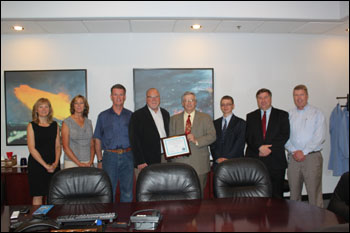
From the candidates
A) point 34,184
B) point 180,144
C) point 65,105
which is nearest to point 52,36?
point 65,105

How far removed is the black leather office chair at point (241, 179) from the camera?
2643 millimetres

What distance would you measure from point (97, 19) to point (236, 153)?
8.51 ft

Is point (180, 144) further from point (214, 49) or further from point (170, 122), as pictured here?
Result: point (214, 49)

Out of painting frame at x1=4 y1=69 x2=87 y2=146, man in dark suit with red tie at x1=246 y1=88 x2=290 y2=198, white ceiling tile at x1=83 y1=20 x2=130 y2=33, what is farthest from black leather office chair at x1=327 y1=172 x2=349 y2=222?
painting frame at x1=4 y1=69 x2=87 y2=146

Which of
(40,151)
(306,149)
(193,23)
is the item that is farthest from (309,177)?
(40,151)

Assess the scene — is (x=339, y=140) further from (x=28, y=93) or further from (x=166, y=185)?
(x=28, y=93)

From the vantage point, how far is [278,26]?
4645 mm

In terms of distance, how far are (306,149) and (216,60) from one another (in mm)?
2066

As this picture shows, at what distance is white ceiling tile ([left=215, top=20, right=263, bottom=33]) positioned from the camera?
4.42m

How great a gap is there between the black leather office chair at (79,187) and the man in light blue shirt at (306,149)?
8.37 feet

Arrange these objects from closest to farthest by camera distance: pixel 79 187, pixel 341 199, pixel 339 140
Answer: pixel 341 199 < pixel 79 187 < pixel 339 140

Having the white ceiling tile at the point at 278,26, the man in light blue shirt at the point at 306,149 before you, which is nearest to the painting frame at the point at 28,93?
the white ceiling tile at the point at 278,26

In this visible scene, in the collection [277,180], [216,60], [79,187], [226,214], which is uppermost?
[216,60]

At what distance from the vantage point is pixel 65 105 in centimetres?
481
